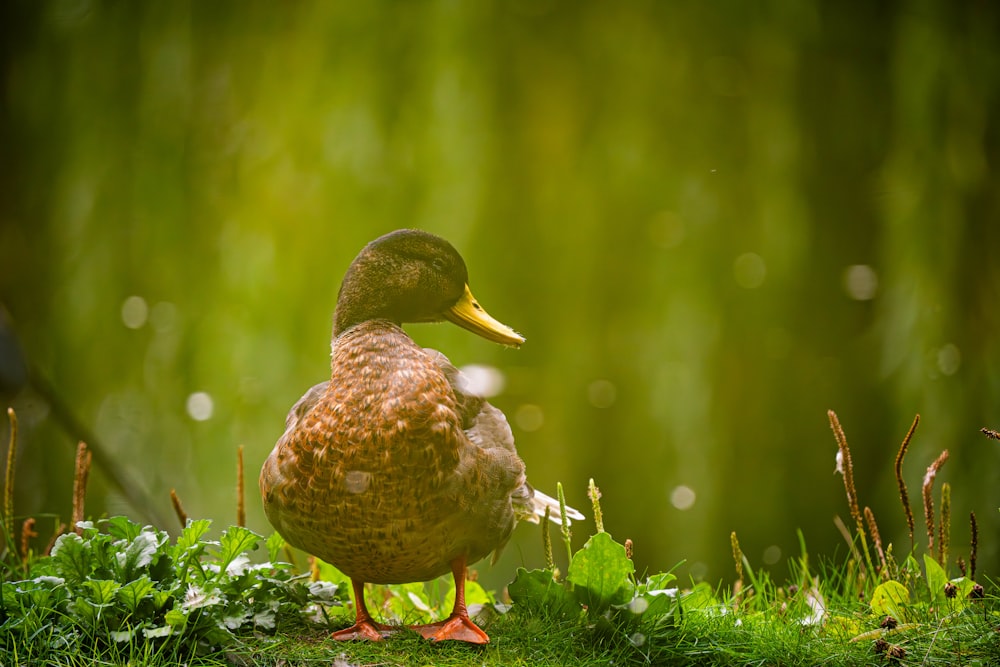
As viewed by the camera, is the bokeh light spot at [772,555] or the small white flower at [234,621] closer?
the small white flower at [234,621]

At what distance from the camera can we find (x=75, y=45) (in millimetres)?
2900

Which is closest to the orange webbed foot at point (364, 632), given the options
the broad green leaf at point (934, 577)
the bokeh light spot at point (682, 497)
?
the broad green leaf at point (934, 577)

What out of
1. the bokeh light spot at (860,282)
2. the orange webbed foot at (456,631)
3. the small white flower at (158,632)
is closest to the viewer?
the small white flower at (158,632)

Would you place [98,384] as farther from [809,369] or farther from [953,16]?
[953,16]

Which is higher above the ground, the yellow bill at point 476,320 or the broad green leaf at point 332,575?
the yellow bill at point 476,320

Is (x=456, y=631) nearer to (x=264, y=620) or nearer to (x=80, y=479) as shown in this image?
(x=264, y=620)

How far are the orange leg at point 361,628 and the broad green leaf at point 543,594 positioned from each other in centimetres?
26

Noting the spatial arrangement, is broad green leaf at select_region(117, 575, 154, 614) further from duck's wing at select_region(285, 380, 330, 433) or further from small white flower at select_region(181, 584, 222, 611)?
duck's wing at select_region(285, 380, 330, 433)

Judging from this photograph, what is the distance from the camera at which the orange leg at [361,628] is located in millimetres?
1578

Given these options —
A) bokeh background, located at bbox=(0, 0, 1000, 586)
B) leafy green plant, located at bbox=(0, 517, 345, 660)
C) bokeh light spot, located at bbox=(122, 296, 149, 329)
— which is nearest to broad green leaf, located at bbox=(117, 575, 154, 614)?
leafy green plant, located at bbox=(0, 517, 345, 660)

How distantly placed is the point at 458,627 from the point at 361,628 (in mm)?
189

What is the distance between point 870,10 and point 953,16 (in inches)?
9.2

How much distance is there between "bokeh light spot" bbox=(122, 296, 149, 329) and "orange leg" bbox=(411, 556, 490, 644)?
1.68 m

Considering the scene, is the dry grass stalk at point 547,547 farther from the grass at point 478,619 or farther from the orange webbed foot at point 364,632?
the orange webbed foot at point 364,632
